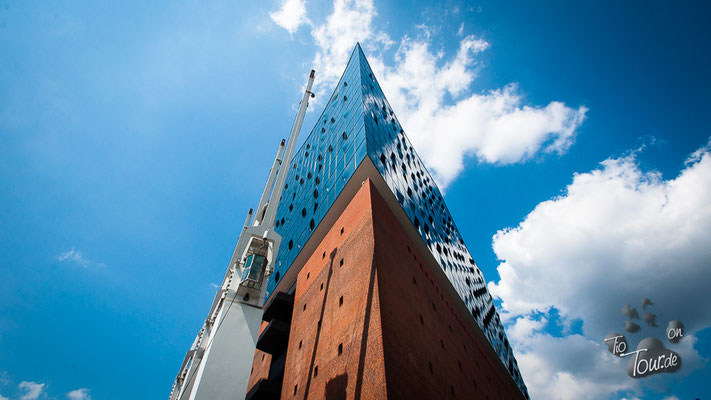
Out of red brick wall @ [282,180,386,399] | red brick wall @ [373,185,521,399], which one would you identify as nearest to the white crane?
red brick wall @ [282,180,386,399]

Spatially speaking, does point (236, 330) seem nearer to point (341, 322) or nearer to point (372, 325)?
point (372, 325)

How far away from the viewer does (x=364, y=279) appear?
1133cm

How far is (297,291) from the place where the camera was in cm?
1753

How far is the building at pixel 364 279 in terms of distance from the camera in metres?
9.96

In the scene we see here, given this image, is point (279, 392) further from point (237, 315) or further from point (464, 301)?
point (464, 301)

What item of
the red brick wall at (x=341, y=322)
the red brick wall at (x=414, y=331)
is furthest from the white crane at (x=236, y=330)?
the red brick wall at (x=414, y=331)

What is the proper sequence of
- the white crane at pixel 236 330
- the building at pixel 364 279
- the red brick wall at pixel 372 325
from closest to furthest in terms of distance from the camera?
1. the white crane at pixel 236 330
2. the red brick wall at pixel 372 325
3. the building at pixel 364 279

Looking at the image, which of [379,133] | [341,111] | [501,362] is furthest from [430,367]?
[501,362]

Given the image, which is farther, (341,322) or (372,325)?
(341,322)

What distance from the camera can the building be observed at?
996cm

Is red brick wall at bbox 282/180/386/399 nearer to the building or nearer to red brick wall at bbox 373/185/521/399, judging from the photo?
the building

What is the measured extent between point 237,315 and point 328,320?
478cm

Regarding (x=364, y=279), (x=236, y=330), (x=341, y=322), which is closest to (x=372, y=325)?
(x=364, y=279)

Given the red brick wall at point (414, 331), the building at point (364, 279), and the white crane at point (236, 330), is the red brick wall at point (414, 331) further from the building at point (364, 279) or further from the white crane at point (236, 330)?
the white crane at point (236, 330)
